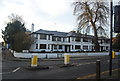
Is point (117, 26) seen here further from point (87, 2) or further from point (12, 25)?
point (12, 25)

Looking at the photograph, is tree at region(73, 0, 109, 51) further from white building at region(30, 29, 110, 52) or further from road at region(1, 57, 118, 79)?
road at region(1, 57, 118, 79)

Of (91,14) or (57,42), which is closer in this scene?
(91,14)

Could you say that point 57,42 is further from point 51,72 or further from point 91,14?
point 51,72

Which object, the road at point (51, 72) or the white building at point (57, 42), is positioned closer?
the road at point (51, 72)

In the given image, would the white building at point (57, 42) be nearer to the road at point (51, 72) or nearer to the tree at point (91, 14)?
the tree at point (91, 14)

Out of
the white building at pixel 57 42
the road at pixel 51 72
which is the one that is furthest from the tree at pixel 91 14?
the road at pixel 51 72

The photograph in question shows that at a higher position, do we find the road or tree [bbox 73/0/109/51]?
tree [bbox 73/0/109/51]

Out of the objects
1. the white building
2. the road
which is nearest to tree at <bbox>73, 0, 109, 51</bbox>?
the white building

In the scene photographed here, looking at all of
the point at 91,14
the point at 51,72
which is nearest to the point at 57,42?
the point at 91,14

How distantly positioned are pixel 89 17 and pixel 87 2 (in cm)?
358

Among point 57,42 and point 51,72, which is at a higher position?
point 57,42

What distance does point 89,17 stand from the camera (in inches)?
1453

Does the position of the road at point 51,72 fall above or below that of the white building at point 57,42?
below

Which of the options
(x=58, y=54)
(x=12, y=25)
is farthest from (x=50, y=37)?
(x=58, y=54)
